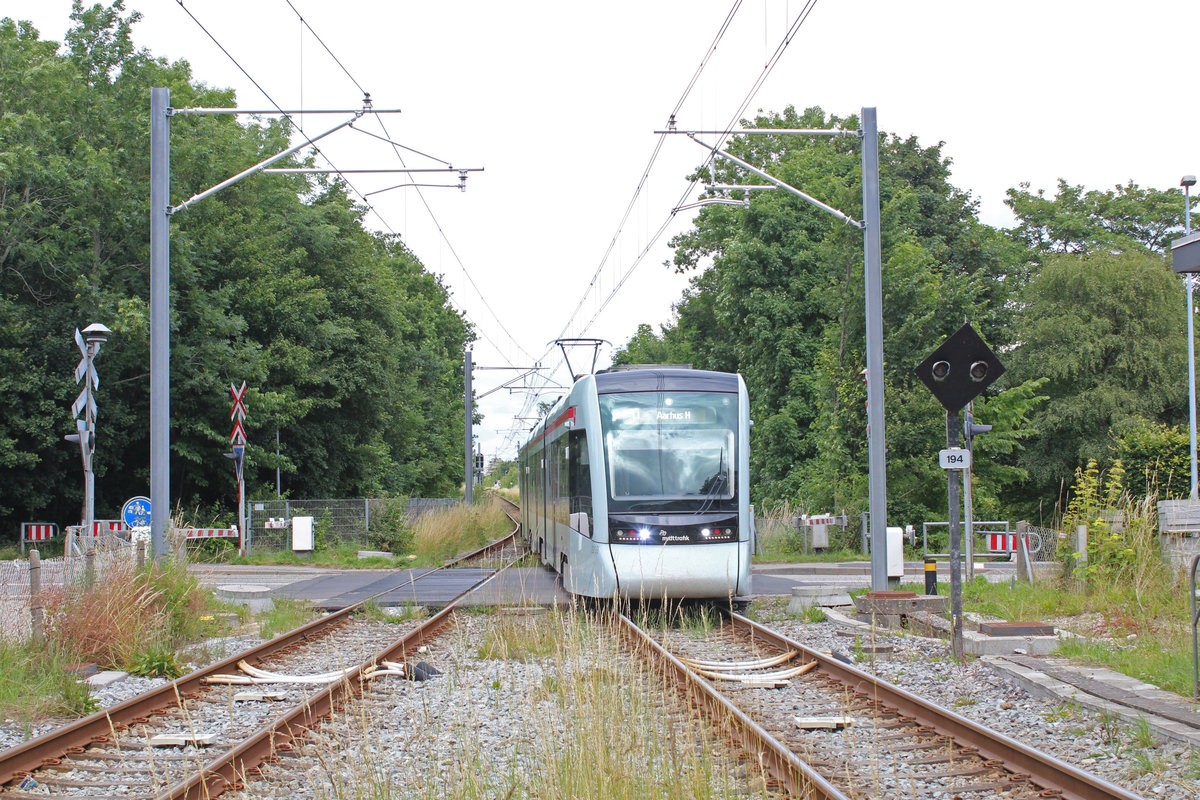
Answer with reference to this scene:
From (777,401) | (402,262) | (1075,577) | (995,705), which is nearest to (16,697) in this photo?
(995,705)

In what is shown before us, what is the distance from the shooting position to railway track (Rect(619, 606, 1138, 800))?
5.56 metres

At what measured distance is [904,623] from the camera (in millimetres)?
12461

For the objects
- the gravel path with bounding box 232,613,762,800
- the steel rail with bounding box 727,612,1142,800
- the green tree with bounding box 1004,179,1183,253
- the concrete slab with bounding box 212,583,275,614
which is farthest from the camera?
the green tree with bounding box 1004,179,1183,253

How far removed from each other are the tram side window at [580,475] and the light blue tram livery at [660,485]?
0.6 inches

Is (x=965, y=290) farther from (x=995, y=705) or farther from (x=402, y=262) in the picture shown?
(x=402, y=262)

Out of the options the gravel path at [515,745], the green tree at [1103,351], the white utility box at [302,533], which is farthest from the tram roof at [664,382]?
the green tree at [1103,351]

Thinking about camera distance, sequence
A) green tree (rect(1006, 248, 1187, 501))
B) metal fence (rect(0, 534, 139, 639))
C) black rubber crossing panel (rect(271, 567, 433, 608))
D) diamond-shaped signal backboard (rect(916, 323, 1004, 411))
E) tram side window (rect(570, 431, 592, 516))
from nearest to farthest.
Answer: metal fence (rect(0, 534, 139, 639))
diamond-shaped signal backboard (rect(916, 323, 1004, 411))
tram side window (rect(570, 431, 592, 516))
black rubber crossing panel (rect(271, 567, 433, 608))
green tree (rect(1006, 248, 1187, 501))

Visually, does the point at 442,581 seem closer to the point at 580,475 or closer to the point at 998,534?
the point at 580,475

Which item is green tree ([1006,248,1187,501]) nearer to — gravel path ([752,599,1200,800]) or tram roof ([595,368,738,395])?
tram roof ([595,368,738,395])

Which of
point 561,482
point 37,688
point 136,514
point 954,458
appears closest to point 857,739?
point 954,458

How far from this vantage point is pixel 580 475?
1431cm

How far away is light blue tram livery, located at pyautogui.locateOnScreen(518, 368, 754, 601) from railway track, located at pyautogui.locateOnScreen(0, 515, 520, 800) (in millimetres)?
2743

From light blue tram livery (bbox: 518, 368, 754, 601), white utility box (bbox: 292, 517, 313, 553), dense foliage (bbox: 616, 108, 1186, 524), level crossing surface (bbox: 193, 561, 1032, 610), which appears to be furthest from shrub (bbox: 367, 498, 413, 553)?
light blue tram livery (bbox: 518, 368, 754, 601)

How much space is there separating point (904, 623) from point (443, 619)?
17.3ft
